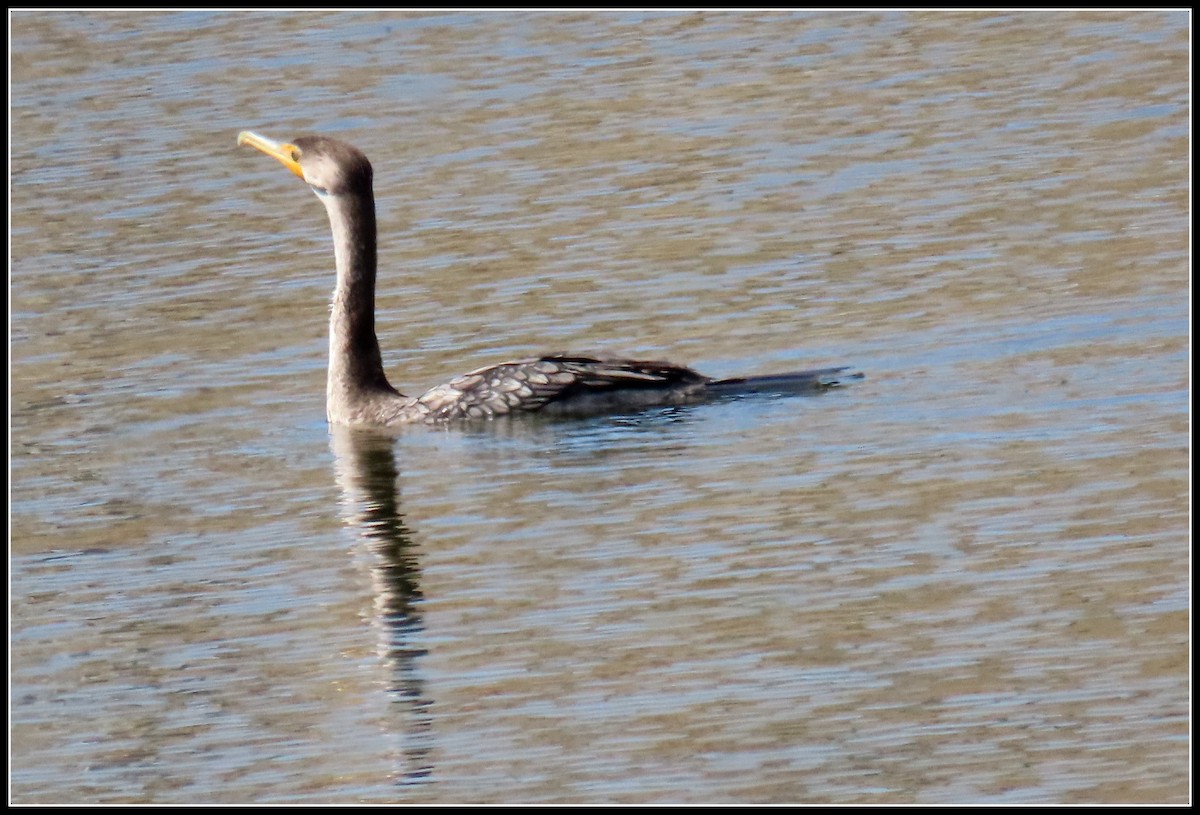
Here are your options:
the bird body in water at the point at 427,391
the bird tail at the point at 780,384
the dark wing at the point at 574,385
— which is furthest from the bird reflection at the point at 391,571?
the bird tail at the point at 780,384

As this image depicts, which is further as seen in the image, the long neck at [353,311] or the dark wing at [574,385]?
the long neck at [353,311]

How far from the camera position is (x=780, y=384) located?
38.7 feet

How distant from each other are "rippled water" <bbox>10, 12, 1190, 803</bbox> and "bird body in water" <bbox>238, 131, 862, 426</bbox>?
6.7 inches

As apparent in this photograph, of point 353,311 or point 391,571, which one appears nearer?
point 391,571

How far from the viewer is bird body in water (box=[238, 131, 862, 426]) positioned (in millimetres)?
11742

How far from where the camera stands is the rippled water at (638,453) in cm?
748

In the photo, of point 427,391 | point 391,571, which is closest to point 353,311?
point 427,391

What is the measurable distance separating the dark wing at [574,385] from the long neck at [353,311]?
66 cm

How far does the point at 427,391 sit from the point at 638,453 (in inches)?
78.0

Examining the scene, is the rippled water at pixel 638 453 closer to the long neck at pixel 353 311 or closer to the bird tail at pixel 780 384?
the bird tail at pixel 780 384

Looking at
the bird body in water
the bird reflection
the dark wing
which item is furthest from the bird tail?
the bird reflection

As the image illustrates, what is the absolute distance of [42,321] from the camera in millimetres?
14961

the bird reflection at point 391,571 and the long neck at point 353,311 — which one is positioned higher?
the long neck at point 353,311

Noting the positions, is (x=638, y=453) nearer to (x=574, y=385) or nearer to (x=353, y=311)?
(x=574, y=385)
